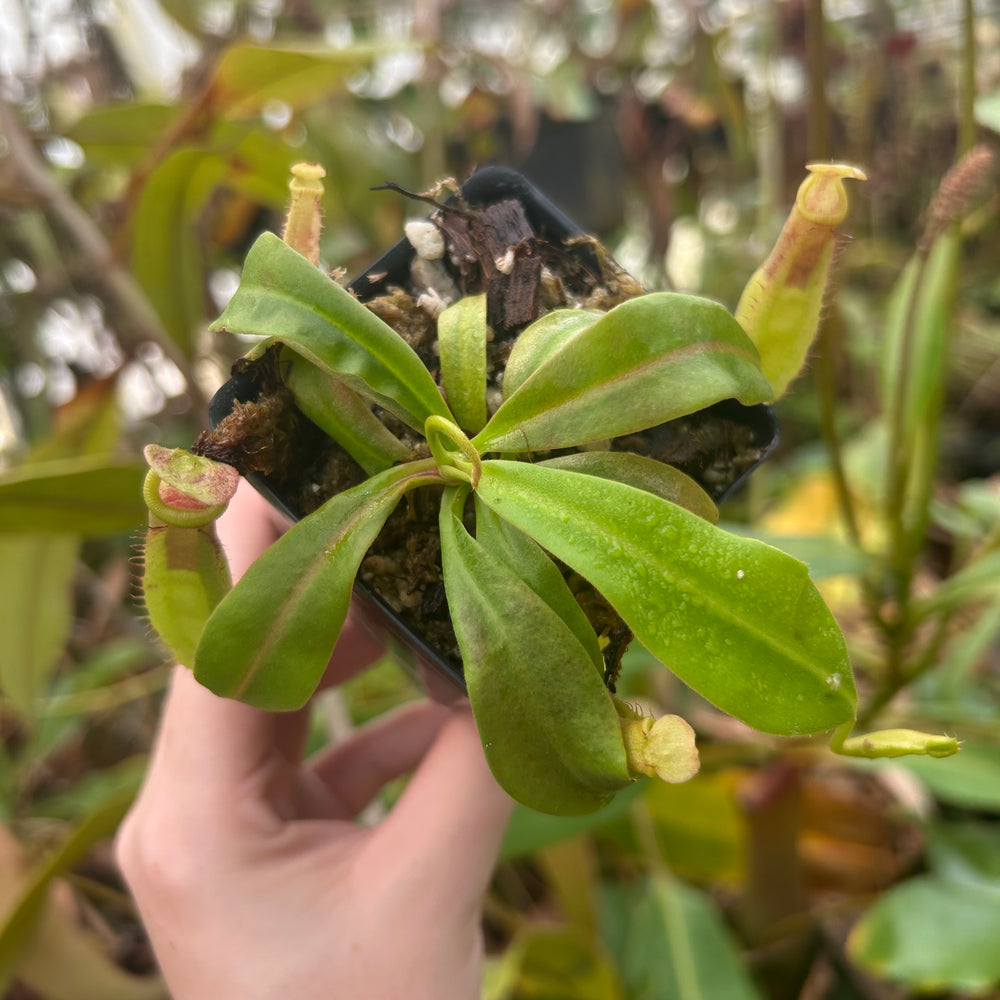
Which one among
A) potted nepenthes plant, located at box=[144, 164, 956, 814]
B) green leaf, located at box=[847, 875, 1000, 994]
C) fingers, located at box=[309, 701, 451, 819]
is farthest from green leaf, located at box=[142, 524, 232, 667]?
green leaf, located at box=[847, 875, 1000, 994]

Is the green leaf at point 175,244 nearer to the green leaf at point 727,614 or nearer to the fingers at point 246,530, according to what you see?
the fingers at point 246,530

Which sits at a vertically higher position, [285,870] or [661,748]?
[661,748]

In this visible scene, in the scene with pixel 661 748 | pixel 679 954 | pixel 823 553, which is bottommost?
pixel 679 954

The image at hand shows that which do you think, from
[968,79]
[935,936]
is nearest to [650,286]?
[968,79]

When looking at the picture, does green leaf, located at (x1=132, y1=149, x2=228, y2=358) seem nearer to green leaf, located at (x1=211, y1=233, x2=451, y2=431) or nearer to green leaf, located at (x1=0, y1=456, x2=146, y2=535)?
green leaf, located at (x1=0, y1=456, x2=146, y2=535)

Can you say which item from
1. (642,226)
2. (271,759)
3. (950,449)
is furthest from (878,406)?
(271,759)

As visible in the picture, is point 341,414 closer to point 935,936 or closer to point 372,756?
point 372,756
